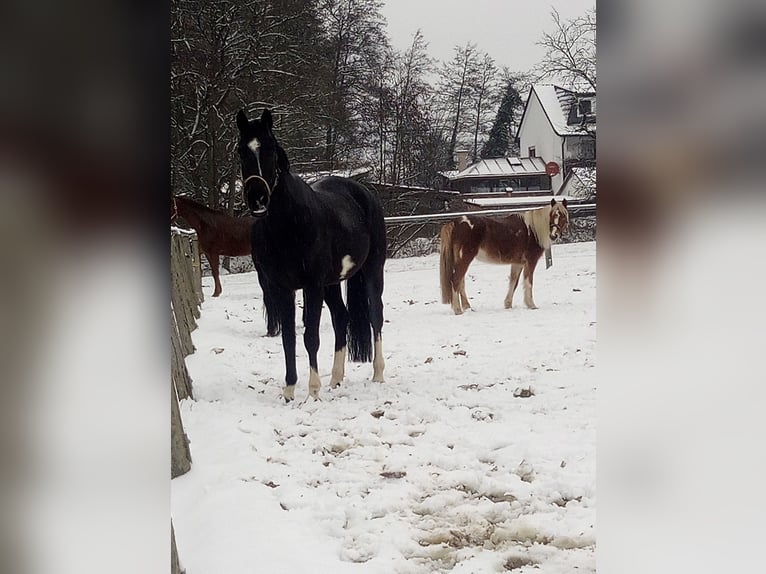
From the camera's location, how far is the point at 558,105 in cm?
112

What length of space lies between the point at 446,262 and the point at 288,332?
68 cm

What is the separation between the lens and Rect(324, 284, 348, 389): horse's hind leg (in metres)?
1.41

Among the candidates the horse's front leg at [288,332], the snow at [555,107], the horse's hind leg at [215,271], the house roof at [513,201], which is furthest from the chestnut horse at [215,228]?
the snow at [555,107]

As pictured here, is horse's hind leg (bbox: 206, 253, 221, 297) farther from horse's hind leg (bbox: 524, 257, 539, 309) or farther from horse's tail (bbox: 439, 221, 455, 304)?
horse's hind leg (bbox: 524, 257, 539, 309)

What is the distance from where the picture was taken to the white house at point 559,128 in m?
1.09

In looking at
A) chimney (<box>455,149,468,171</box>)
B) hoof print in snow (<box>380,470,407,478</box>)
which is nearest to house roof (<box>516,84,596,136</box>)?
chimney (<box>455,149,468,171</box>)

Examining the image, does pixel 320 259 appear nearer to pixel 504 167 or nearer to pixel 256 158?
pixel 256 158

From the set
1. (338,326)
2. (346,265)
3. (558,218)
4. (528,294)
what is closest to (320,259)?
(346,265)

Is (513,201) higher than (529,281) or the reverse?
higher
